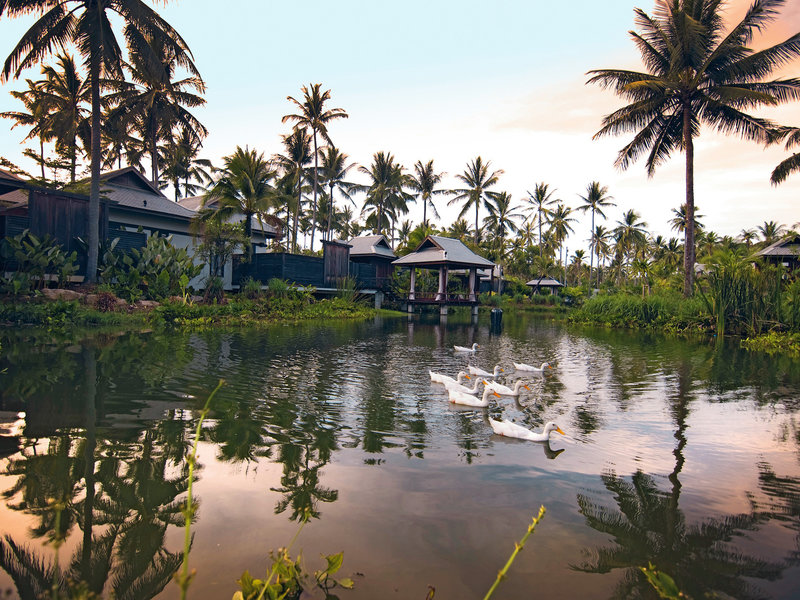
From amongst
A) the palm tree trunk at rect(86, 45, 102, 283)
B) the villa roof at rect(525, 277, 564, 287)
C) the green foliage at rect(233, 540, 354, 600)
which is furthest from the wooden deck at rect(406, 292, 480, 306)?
the green foliage at rect(233, 540, 354, 600)

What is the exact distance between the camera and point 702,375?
11352 millimetres

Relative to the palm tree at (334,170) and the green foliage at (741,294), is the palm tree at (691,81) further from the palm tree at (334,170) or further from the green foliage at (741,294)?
the palm tree at (334,170)

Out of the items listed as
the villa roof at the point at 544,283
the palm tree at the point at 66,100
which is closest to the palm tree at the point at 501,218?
the villa roof at the point at 544,283

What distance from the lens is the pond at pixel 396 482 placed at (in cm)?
328

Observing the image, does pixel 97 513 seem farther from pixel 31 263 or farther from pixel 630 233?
pixel 630 233

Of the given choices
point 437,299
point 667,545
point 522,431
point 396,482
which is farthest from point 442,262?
point 667,545

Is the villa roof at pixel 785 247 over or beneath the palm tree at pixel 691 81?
beneath

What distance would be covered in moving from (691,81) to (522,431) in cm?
2532

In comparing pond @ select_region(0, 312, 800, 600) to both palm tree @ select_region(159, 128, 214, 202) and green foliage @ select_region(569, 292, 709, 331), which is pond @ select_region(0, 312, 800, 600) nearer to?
green foliage @ select_region(569, 292, 709, 331)

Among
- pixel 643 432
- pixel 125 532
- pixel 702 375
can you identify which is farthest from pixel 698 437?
pixel 125 532

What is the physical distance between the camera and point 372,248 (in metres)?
37.9

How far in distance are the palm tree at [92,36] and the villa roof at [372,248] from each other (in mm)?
20032

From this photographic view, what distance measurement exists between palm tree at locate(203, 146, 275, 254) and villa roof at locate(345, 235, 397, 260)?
12.8m

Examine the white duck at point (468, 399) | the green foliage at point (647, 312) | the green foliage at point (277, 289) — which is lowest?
the white duck at point (468, 399)
